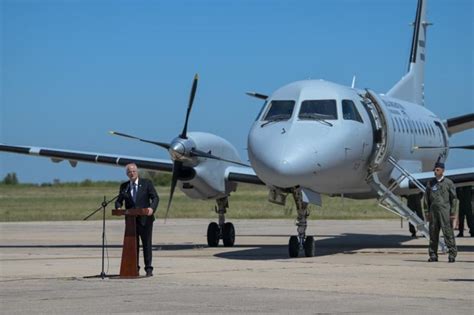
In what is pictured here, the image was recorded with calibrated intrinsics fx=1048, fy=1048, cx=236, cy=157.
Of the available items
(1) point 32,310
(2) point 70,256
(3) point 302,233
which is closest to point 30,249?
(2) point 70,256

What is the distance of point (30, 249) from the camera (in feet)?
75.8

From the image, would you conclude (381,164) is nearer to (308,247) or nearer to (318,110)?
(318,110)

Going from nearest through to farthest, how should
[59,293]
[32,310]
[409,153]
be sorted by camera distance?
1. [32,310]
2. [59,293]
3. [409,153]

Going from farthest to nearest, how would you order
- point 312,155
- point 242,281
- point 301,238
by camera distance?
point 301,238 → point 312,155 → point 242,281

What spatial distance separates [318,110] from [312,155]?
1469mm

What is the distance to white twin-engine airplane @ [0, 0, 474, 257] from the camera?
1953 cm

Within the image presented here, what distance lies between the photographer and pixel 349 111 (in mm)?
21031

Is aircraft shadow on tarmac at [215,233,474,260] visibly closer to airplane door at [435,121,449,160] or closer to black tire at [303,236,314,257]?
black tire at [303,236,314,257]

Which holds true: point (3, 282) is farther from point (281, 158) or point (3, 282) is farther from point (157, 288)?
point (281, 158)

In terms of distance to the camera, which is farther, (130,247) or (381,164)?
(381,164)

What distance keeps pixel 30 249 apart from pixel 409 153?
9105mm

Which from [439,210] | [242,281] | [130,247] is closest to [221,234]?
[439,210]

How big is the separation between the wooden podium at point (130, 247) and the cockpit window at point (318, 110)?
5.27 meters

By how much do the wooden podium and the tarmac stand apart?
0.37 meters
